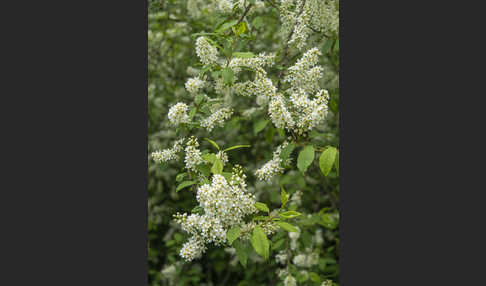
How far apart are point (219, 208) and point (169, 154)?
504 millimetres

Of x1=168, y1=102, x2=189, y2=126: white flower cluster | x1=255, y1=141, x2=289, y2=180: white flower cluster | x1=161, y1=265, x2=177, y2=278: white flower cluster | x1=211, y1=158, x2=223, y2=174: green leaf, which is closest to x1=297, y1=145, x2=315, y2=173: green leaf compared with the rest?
x1=255, y1=141, x2=289, y2=180: white flower cluster

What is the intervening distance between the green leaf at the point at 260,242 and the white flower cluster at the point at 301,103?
1.59 feet

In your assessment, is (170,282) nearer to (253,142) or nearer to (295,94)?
(253,142)

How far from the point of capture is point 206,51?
77.6 inches

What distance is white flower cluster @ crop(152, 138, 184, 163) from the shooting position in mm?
2027

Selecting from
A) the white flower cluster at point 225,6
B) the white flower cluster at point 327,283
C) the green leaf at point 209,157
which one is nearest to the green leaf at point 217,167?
the green leaf at point 209,157

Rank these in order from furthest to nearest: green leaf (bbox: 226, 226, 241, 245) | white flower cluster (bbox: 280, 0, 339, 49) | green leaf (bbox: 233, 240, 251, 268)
A: white flower cluster (bbox: 280, 0, 339, 49), green leaf (bbox: 233, 240, 251, 268), green leaf (bbox: 226, 226, 241, 245)

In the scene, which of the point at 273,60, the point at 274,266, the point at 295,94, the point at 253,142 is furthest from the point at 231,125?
the point at 274,266

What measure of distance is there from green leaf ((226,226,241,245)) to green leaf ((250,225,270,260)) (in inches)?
2.6

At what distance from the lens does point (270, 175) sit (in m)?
1.97

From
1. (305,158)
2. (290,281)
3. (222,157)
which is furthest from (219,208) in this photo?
(290,281)

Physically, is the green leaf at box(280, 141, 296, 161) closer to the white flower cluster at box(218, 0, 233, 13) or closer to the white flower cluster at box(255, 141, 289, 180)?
the white flower cluster at box(255, 141, 289, 180)

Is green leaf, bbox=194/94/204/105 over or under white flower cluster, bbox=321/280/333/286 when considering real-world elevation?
over

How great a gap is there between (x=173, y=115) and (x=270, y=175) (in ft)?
1.74
